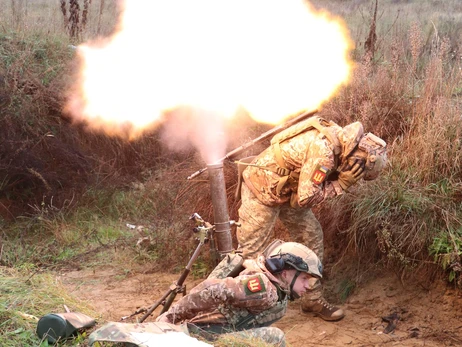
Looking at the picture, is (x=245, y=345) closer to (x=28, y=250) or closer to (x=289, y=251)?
(x=289, y=251)

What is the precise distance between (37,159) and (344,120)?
4.20 m

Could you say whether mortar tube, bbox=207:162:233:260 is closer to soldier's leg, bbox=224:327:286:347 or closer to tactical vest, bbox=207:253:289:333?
tactical vest, bbox=207:253:289:333

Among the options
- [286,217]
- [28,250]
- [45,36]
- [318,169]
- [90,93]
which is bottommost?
[28,250]

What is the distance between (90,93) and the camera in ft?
32.1

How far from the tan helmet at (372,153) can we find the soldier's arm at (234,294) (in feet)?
6.27

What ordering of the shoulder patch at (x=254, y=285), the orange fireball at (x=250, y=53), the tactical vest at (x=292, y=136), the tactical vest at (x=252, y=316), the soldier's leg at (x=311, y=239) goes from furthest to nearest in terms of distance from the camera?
1. the orange fireball at (x=250, y=53)
2. the soldier's leg at (x=311, y=239)
3. the tactical vest at (x=292, y=136)
4. the tactical vest at (x=252, y=316)
5. the shoulder patch at (x=254, y=285)

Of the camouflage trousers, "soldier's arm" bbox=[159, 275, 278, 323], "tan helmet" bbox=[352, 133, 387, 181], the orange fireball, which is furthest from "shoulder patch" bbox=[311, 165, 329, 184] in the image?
"soldier's arm" bbox=[159, 275, 278, 323]

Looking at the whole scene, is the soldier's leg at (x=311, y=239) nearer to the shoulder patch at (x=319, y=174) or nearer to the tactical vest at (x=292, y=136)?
the tactical vest at (x=292, y=136)

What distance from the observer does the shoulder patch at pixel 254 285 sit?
3742 mm

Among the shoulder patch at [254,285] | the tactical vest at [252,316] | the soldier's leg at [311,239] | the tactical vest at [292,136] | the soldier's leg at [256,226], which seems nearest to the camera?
the shoulder patch at [254,285]

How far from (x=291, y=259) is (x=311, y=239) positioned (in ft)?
6.46

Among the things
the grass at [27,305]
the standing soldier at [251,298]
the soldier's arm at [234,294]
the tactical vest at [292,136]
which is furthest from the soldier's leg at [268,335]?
the tactical vest at [292,136]

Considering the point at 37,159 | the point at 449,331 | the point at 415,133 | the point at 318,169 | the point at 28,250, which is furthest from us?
the point at 37,159

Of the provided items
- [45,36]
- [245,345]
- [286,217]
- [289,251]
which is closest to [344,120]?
[286,217]
